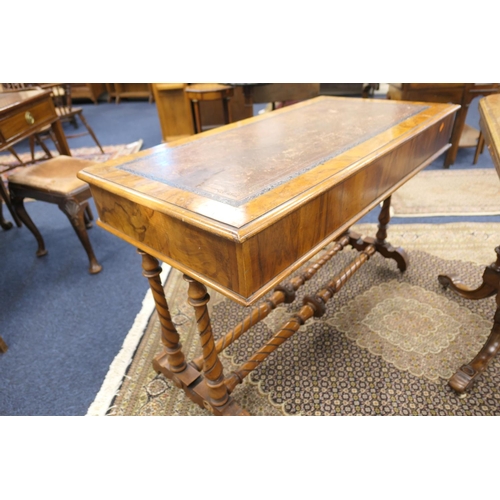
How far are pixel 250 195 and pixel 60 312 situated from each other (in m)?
1.52

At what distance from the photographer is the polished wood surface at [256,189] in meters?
0.74

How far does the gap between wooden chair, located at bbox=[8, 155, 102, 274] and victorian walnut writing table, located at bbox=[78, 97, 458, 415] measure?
0.97 m

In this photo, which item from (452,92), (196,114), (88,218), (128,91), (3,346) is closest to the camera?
(3,346)

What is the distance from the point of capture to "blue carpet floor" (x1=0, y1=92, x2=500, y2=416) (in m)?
1.47

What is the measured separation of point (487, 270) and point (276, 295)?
87 cm

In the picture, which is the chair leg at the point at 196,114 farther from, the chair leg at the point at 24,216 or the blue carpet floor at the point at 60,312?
the chair leg at the point at 24,216

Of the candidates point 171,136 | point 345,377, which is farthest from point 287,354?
point 171,136

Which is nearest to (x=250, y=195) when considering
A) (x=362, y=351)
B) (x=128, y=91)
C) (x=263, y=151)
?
(x=263, y=151)

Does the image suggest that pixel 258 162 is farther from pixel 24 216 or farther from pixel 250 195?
pixel 24 216

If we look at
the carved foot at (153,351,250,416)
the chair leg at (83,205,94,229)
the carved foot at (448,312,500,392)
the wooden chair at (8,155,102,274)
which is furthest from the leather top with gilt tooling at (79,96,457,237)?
the chair leg at (83,205,94,229)

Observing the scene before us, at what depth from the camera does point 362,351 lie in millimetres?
1539

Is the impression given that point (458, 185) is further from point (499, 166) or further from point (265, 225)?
point (265, 225)

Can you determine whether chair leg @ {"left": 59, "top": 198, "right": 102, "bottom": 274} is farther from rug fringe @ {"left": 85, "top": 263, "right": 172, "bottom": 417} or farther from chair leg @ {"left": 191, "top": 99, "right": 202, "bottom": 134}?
chair leg @ {"left": 191, "top": 99, "right": 202, "bottom": 134}

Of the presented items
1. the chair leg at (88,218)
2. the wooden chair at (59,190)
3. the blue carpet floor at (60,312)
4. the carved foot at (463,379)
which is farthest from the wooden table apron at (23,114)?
the carved foot at (463,379)
